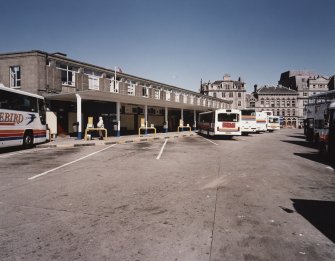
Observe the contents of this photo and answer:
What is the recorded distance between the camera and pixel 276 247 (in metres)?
3.44

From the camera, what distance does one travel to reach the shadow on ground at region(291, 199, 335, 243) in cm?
403

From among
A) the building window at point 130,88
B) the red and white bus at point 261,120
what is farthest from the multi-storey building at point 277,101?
the building window at point 130,88

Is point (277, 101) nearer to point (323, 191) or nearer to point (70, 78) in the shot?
point (70, 78)

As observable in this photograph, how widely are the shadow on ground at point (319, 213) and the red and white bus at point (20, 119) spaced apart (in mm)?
12856

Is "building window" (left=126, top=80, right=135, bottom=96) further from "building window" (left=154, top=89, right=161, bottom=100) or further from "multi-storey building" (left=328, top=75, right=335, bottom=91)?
"multi-storey building" (left=328, top=75, right=335, bottom=91)

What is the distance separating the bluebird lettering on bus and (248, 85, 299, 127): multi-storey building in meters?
79.1

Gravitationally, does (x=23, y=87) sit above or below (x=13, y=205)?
above

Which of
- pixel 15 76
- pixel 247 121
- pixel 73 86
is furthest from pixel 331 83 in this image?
pixel 15 76

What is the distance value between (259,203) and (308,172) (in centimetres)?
445

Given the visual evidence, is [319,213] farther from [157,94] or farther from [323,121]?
[157,94]

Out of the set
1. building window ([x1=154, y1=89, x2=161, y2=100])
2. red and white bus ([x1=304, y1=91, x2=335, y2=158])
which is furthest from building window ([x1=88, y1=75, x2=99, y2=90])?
red and white bus ([x1=304, y1=91, x2=335, y2=158])

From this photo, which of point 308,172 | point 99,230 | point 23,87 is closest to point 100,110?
point 23,87

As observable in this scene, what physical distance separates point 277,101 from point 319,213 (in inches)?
3438

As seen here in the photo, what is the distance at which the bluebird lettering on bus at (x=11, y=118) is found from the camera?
40.5 feet
